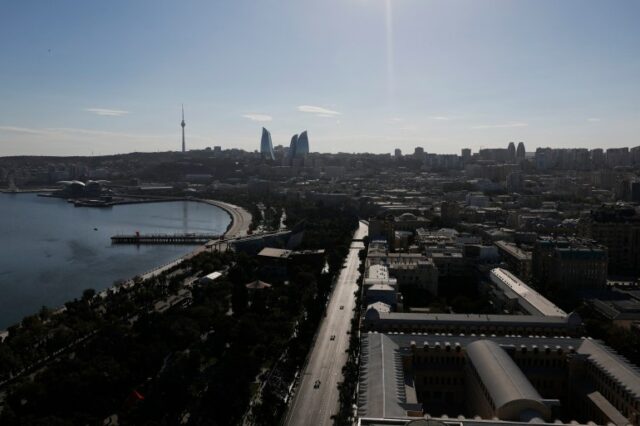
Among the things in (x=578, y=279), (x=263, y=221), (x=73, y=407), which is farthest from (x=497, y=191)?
(x=73, y=407)

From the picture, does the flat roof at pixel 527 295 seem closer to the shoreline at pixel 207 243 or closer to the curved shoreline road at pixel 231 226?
the shoreline at pixel 207 243

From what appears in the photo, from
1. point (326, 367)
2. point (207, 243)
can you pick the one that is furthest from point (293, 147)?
point (326, 367)

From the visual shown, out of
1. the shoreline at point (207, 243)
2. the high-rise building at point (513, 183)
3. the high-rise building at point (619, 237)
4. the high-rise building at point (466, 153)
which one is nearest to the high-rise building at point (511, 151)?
the high-rise building at point (466, 153)

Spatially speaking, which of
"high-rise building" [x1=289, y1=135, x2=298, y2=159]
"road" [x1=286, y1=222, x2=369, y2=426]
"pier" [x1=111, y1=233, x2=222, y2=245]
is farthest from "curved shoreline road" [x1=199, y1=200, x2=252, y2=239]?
"high-rise building" [x1=289, y1=135, x2=298, y2=159]

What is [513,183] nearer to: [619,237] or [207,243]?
[619,237]

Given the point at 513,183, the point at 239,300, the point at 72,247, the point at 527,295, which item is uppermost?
the point at 513,183

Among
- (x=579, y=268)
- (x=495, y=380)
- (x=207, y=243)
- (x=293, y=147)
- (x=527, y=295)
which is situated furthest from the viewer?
(x=293, y=147)

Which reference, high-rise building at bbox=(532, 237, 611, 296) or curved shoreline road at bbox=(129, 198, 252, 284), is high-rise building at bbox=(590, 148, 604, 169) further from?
high-rise building at bbox=(532, 237, 611, 296)
